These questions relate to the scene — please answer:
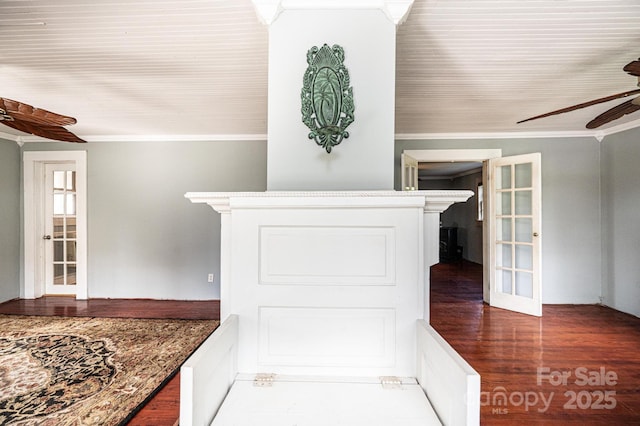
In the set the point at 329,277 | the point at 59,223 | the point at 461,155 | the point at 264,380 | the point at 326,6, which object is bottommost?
the point at 264,380

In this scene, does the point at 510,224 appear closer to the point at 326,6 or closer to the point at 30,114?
the point at 326,6

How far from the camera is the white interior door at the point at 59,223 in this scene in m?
4.21

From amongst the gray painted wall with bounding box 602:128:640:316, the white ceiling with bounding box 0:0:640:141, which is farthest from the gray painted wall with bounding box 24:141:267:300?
the gray painted wall with bounding box 602:128:640:316

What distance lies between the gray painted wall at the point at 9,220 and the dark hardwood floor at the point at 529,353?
0.28 metres

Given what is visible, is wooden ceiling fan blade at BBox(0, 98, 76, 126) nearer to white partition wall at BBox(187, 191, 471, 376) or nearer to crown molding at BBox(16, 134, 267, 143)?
white partition wall at BBox(187, 191, 471, 376)

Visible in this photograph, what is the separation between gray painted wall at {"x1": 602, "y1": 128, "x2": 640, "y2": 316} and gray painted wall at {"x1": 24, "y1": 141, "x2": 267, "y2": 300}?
439cm

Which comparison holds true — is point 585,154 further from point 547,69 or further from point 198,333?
point 198,333

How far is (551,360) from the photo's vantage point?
2.35m

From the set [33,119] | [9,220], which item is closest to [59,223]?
[9,220]

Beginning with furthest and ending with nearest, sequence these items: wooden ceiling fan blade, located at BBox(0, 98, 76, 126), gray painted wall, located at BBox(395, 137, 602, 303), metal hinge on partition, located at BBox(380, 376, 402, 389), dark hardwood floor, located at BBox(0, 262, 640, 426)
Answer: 1. gray painted wall, located at BBox(395, 137, 602, 303)
2. dark hardwood floor, located at BBox(0, 262, 640, 426)
3. wooden ceiling fan blade, located at BBox(0, 98, 76, 126)
4. metal hinge on partition, located at BBox(380, 376, 402, 389)

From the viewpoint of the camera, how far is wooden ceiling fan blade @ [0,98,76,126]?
5.47 feet

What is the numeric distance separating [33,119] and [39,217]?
333 cm

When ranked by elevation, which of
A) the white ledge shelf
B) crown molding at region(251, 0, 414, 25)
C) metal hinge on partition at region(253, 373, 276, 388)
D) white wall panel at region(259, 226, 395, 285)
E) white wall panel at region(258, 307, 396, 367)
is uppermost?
crown molding at region(251, 0, 414, 25)

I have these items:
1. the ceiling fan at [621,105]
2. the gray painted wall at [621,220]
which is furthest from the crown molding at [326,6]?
the gray painted wall at [621,220]
